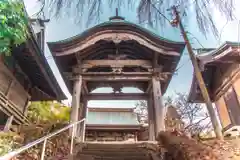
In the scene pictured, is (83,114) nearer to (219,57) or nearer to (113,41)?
(113,41)

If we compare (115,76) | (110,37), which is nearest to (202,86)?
(115,76)

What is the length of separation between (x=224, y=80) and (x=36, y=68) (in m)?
8.59

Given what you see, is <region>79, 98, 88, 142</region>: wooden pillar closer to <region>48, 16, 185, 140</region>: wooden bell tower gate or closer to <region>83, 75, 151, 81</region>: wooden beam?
<region>48, 16, 185, 140</region>: wooden bell tower gate

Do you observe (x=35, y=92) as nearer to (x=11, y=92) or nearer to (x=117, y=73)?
(x=11, y=92)

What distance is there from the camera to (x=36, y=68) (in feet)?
33.7

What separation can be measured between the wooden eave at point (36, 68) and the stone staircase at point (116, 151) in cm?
400

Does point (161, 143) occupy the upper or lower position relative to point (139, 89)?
lower

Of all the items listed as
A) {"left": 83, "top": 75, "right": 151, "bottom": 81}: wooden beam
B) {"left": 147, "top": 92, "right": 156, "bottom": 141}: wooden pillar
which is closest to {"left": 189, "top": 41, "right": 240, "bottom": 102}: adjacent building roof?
{"left": 83, "top": 75, "right": 151, "bottom": 81}: wooden beam

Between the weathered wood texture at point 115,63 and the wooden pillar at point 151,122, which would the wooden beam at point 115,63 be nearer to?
the weathered wood texture at point 115,63

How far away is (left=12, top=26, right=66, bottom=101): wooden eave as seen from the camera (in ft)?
28.3

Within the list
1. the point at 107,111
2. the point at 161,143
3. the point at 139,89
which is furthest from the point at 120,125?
the point at 161,143

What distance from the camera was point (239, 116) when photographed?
10.0 metres

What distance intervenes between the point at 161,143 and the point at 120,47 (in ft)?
17.4

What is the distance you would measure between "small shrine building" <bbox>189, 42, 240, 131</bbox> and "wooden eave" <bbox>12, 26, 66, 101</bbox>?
629 cm
